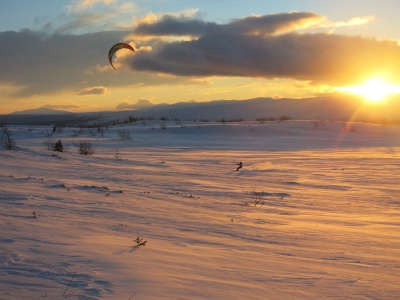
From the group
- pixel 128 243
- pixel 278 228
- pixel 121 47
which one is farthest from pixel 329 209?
pixel 121 47

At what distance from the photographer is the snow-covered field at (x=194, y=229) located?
3.37 m

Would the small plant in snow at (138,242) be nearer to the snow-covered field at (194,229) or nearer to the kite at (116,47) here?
the snow-covered field at (194,229)

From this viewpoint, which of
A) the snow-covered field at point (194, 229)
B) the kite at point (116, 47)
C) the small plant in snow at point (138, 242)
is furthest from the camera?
the kite at point (116, 47)

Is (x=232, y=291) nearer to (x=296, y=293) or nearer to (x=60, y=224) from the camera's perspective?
(x=296, y=293)

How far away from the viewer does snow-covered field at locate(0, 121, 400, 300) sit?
3373 millimetres

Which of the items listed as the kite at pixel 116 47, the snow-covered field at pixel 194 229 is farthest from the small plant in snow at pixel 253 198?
the kite at pixel 116 47

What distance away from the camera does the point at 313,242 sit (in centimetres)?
488

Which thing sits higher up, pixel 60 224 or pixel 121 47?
pixel 121 47

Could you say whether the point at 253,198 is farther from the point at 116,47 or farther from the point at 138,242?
the point at 116,47

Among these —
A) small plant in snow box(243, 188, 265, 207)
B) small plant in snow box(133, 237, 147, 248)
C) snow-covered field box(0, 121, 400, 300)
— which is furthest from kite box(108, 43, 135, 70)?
small plant in snow box(133, 237, 147, 248)

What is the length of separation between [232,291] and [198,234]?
1.80 metres

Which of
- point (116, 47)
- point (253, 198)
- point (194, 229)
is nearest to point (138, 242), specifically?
point (194, 229)

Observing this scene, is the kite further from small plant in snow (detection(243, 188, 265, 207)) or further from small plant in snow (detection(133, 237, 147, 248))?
small plant in snow (detection(133, 237, 147, 248))

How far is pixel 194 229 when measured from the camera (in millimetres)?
5301
